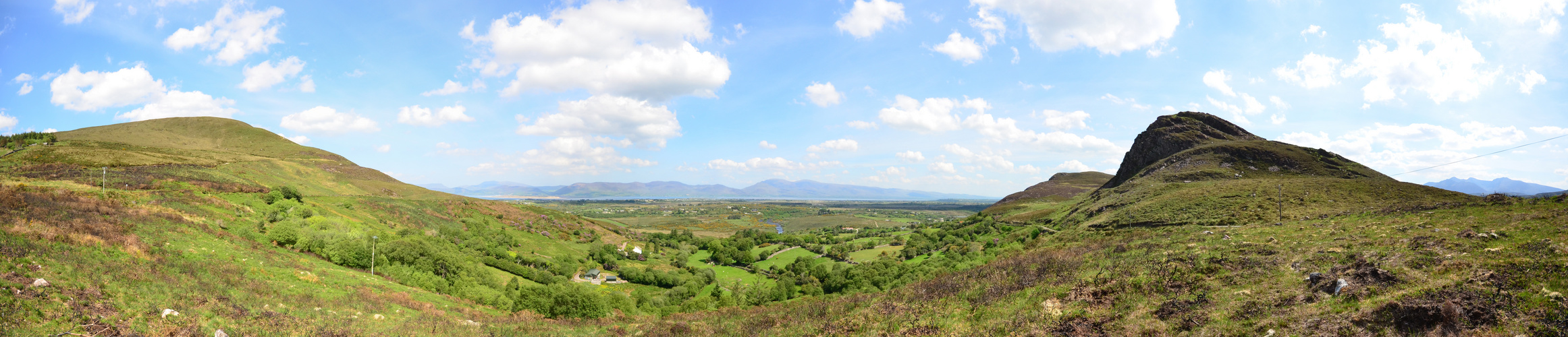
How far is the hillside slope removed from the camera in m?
42.0

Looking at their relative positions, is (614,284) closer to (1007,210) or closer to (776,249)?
(776,249)

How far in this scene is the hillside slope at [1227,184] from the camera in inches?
1655

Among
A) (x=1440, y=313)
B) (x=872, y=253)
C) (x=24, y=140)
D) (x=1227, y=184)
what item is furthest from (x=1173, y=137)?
(x=24, y=140)

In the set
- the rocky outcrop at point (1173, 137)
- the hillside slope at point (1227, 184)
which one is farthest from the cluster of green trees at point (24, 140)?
the rocky outcrop at point (1173, 137)

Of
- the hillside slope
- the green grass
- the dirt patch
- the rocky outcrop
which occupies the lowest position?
the green grass

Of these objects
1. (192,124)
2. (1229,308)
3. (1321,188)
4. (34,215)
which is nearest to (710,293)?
(34,215)

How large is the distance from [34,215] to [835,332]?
36275 millimetres

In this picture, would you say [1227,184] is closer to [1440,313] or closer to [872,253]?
[872,253]

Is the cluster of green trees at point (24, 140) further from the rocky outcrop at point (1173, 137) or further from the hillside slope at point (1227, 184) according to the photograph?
the rocky outcrop at point (1173, 137)

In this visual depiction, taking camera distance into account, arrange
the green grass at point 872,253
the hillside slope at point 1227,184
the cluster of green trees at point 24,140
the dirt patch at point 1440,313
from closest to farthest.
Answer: the dirt patch at point 1440,313 → the hillside slope at point 1227,184 → the cluster of green trees at point 24,140 → the green grass at point 872,253

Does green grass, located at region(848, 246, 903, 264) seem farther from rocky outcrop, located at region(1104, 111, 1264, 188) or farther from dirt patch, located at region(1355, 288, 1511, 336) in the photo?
dirt patch, located at region(1355, 288, 1511, 336)

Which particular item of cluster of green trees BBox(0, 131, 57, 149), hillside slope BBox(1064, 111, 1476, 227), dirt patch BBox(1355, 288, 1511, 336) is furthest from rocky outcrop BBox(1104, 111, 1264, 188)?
cluster of green trees BBox(0, 131, 57, 149)

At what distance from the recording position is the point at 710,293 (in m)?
60.2

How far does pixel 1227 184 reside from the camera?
57.1 meters
